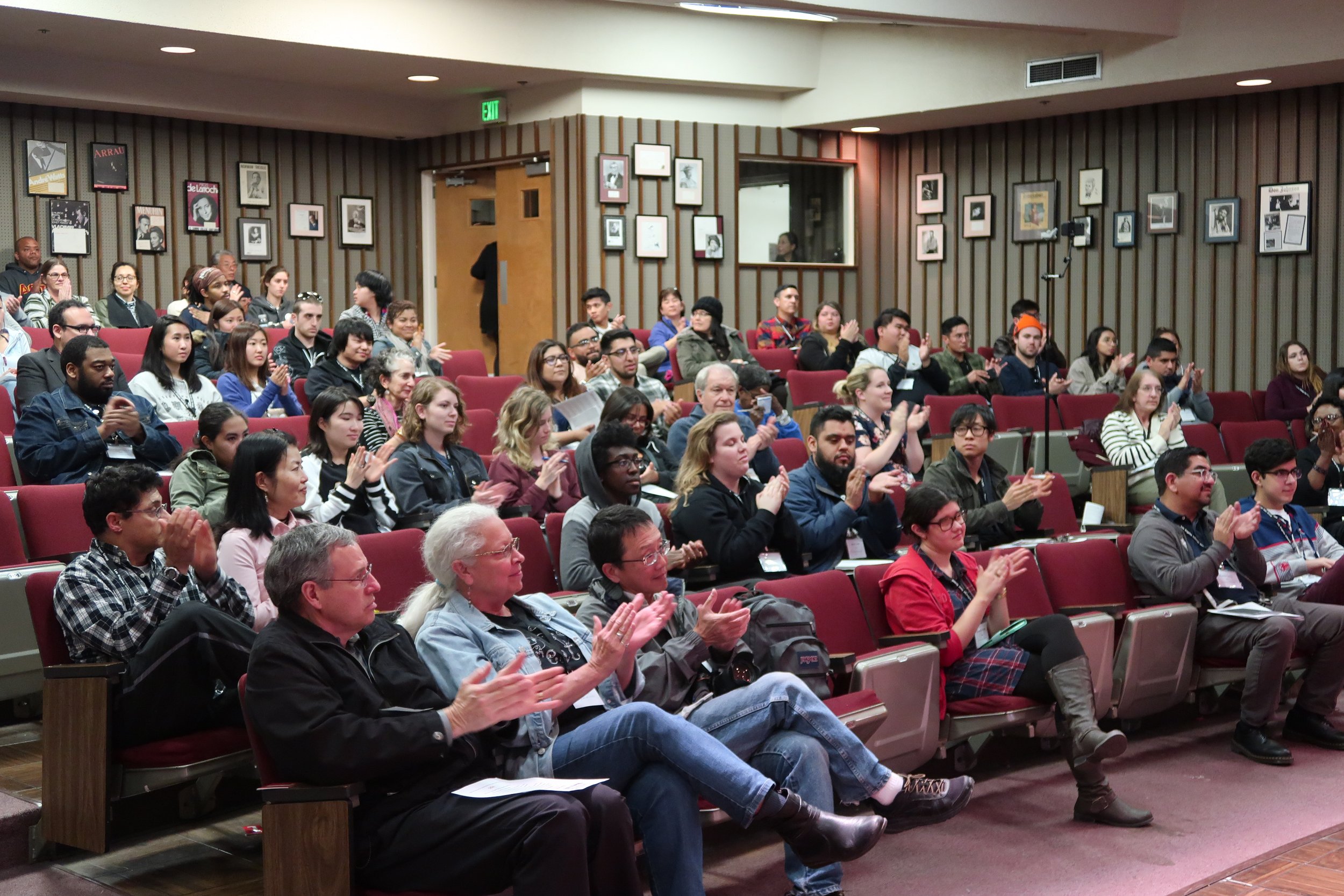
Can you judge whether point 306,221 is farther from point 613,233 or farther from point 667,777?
point 667,777

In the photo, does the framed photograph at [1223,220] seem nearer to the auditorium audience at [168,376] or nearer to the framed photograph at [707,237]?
the framed photograph at [707,237]

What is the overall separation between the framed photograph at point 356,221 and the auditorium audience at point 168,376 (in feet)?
15.7

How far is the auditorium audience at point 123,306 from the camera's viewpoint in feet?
27.3

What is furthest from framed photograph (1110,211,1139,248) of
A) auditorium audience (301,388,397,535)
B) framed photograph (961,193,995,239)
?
auditorium audience (301,388,397,535)

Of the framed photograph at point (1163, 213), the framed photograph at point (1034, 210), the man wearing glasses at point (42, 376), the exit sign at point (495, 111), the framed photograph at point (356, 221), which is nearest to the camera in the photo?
the man wearing glasses at point (42, 376)

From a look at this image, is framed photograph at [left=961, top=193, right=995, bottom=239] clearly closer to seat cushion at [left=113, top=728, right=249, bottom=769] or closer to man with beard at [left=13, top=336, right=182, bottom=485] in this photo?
man with beard at [left=13, top=336, right=182, bottom=485]

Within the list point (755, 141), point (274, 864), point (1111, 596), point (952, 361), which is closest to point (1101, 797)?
point (1111, 596)

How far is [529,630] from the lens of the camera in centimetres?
284

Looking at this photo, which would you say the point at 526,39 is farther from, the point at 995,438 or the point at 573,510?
the point at 573,510

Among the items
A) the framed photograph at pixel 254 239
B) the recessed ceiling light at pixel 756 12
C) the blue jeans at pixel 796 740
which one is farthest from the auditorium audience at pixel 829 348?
the blue jeans at pixel 796 740

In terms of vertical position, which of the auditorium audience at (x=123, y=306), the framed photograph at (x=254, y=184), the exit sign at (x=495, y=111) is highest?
the exit sign at (x=495, y=111)

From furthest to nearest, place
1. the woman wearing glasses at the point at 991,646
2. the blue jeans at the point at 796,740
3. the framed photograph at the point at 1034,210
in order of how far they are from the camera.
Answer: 1. the framed photograph at the point at 1034,210
2. the woman wearing glasses at the point at 991,646
3. the blue jeans at the point at 796,740

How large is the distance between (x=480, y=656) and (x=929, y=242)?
870 centimetres

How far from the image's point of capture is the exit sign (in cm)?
964
